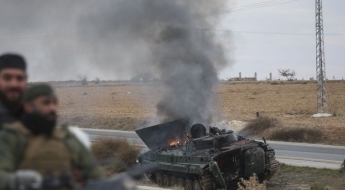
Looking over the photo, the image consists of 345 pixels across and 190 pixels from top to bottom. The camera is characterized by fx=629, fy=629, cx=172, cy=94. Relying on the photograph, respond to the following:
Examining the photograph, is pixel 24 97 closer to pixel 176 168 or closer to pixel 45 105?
pixel 45 105

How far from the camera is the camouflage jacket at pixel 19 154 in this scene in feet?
10.4

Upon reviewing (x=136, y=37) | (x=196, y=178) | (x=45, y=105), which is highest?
(x=136, y=37)

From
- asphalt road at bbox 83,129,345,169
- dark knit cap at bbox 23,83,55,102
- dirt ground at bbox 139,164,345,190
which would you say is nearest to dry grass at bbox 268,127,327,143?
asphalt road at bbox 83,129,345,169

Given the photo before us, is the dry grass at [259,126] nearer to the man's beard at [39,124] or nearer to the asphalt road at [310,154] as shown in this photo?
the asphalt road at [310,154]

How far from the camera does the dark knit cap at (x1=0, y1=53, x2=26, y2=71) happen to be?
364 cm

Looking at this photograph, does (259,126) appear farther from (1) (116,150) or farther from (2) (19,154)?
(2) (19,154)

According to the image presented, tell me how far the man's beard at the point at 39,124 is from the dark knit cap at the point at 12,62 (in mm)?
481

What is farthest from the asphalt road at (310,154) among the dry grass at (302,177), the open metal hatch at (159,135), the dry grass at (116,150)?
the dry grass at (116,150)

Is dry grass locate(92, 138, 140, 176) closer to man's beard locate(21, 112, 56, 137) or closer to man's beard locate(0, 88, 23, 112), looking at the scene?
man's beard locate(0, 88, 23, 112)

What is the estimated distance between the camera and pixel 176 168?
18.8m

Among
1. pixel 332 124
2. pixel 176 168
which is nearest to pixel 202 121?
pixel 176 168

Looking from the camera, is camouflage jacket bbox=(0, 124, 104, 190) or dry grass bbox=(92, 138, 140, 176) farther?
dry grass bbox=(92, 138, 140, 176)

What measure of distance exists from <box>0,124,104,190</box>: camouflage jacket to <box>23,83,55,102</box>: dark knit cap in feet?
0.58

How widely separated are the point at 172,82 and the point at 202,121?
2.67m
